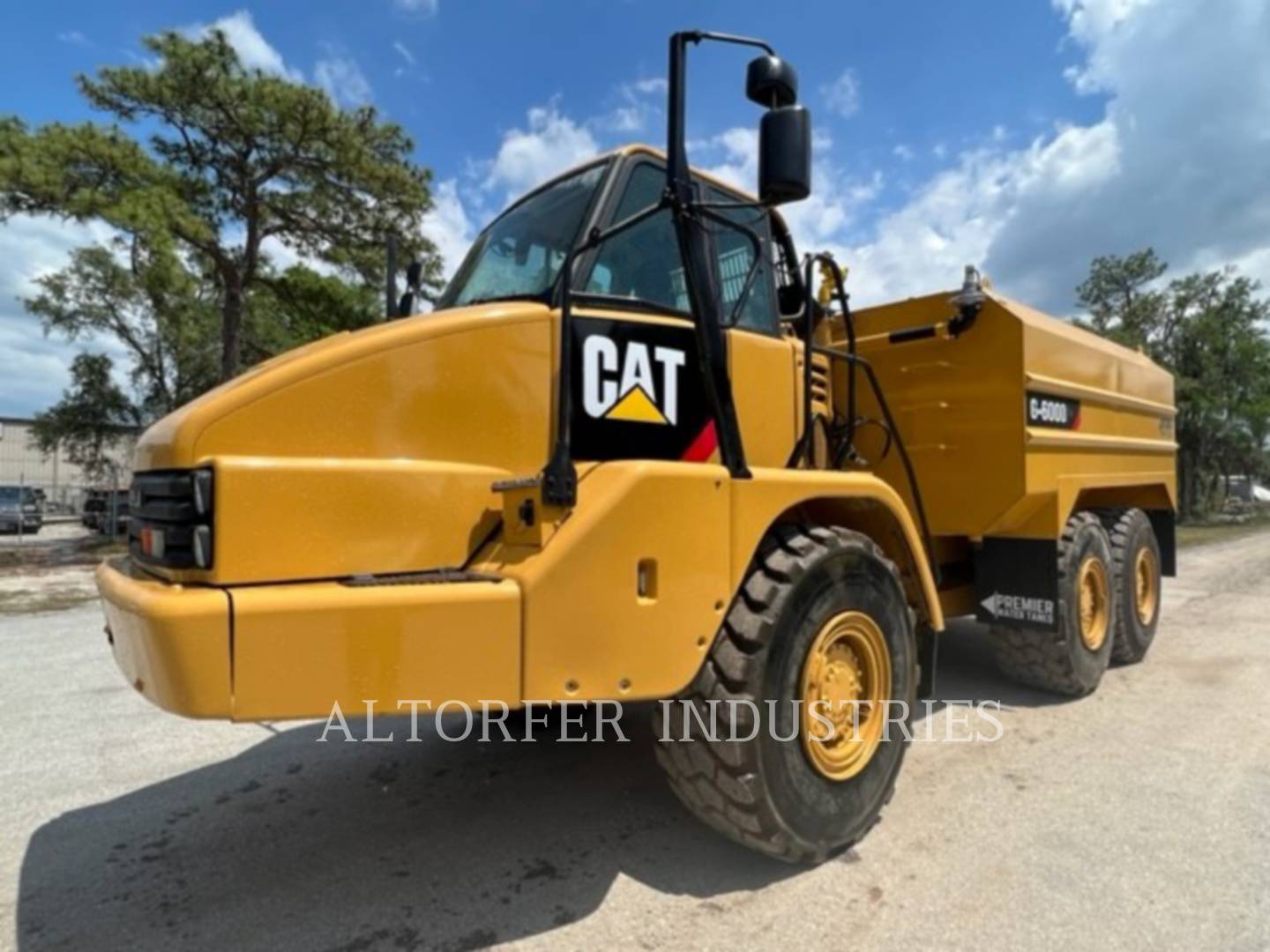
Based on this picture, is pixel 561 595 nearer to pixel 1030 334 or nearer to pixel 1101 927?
pixel 1101 927

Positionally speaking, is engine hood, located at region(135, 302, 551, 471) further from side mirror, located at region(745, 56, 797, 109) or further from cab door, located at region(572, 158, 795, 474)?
side mirror, located at region(745, 56, 797, 109)

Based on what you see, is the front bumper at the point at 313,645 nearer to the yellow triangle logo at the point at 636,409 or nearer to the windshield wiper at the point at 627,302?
the yellow triangle logo at the point at 636,409

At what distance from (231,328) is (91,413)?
7819 millimetres

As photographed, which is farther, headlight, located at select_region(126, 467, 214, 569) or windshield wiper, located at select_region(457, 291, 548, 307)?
windshield wiper, located at select_region(457, 291, 548, 307)

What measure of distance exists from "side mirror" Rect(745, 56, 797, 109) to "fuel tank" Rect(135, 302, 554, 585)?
1003mm

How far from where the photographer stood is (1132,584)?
6.04 meters

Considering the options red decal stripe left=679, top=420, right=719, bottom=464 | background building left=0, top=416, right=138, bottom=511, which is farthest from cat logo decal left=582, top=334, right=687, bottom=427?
background building left=0, top=416, right=138, bottom=511

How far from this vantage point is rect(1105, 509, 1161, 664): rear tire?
19.3ft

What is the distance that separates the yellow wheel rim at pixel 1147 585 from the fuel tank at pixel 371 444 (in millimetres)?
5585

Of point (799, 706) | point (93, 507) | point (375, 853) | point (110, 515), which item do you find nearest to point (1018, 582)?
point (799, 706)

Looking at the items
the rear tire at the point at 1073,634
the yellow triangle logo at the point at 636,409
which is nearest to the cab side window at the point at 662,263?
the yellow triangle logo at the point at 636,409

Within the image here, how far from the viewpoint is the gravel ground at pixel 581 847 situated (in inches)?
102

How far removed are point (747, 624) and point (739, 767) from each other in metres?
0.48

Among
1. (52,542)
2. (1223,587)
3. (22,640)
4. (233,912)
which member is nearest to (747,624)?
(233,912)
